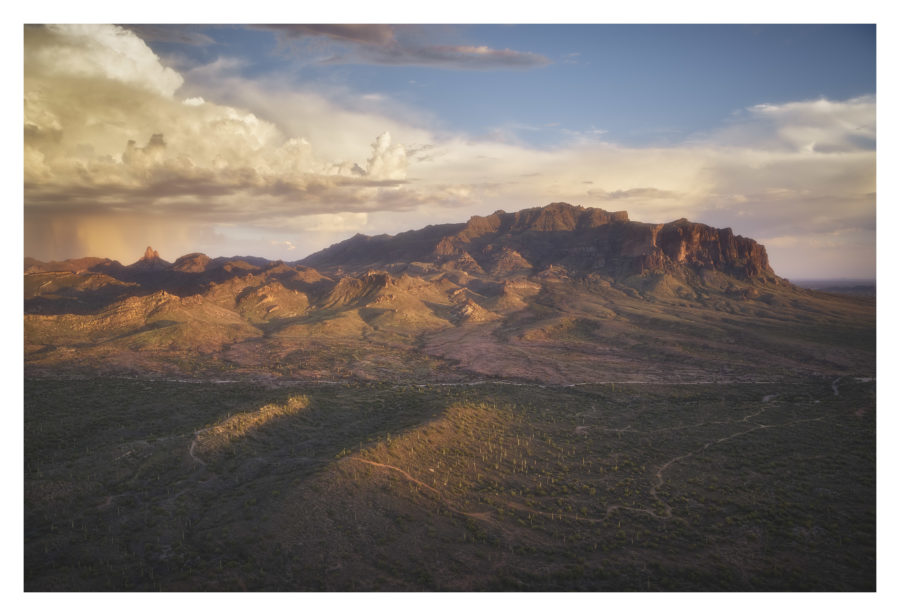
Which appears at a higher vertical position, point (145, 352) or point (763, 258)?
point (763, 258)

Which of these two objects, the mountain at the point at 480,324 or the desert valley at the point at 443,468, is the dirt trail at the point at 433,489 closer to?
the desert valley at the point at 443,468

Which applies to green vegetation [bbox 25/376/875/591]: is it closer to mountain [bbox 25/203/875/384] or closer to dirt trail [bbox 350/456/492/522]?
dirt trail [bbox 350/456/492/522]

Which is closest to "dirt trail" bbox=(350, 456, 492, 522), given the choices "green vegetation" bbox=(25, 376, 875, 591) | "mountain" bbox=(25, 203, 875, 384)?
"green vegetation" bbox=(25, 376, 875, 591)

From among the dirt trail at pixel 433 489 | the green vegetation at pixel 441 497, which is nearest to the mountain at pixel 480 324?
the green vegetation at pixel 441 497

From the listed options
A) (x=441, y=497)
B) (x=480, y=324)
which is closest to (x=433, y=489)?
(x=441, y=497)

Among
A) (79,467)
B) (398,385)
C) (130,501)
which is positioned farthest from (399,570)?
(398,385)

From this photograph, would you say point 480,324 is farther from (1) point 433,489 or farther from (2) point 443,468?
(1) point 433,489

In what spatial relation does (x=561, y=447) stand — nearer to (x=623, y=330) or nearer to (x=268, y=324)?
(x=623, y=330)
